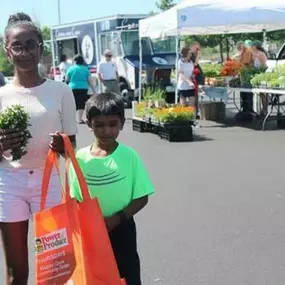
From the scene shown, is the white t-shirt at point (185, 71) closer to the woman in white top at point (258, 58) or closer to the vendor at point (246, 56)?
the vendor at point (246, 56)

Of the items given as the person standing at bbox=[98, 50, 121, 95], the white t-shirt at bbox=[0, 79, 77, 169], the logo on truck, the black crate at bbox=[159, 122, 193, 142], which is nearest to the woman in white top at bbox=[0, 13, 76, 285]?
the white t-shirt at bbox=[0, 79, 77, 169]

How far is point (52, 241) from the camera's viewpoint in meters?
2.91

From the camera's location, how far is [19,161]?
11.1ft

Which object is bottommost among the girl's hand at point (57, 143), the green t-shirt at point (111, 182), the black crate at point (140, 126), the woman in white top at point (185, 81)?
the black crate at point (140, 126)

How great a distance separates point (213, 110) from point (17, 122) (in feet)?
43.4

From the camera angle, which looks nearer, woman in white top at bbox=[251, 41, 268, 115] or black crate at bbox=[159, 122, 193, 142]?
black crate at bbox=[159, 122, 193, 142]

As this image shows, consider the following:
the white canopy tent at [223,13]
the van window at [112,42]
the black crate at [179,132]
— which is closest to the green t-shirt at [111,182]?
the black crate at [179,132]

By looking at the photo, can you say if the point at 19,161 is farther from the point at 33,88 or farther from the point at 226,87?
the point at 226,87

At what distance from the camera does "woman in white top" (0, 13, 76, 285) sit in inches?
131

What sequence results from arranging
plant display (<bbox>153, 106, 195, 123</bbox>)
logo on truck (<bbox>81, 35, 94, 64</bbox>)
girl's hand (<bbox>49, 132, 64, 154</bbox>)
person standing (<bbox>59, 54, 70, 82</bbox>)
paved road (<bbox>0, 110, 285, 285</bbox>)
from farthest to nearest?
logo on truck (<bbox>81, 35, 94, 64</bbox>) < person standing (<bbox>59, 54, 70, 82</bbox>) < plant display (<bbox>153, 106, 195, 123</bbox>) < paved road (<bbox>0, 110, 285, 285</bbox>) < girl's hand (<bbox>49, 132, 64, 154</bbox>)

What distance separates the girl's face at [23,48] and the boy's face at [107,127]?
0.45 metres

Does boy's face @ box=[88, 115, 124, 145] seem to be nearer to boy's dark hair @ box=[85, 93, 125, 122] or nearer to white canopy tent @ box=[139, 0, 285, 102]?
boy's dark hair @ box=[85, 93, 125, 122]

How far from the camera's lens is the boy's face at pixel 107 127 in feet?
10.5

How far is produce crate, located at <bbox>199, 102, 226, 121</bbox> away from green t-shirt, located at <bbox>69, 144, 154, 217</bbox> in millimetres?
13032
